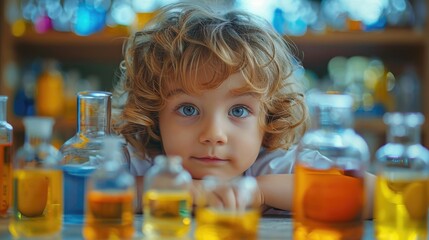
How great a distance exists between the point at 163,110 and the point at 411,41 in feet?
6.44

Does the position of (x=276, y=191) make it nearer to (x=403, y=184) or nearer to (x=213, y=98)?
(x=213, y=98)

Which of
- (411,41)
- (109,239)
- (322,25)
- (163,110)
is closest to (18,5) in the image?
(322,25)

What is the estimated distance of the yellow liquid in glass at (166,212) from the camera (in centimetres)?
71

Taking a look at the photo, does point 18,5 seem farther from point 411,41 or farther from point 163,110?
point 163,110

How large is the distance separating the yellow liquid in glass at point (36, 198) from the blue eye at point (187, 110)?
0.33m

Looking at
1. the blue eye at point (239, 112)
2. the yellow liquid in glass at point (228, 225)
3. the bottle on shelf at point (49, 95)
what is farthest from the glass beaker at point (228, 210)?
the bottle on shelf at point (49, 95)

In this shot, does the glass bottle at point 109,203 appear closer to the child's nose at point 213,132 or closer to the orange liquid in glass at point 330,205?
the orange liquid in glass at point 330,205

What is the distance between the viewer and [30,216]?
0.85m

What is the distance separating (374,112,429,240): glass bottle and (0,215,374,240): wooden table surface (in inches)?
2.4

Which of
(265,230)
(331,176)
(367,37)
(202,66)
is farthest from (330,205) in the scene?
(367,37)

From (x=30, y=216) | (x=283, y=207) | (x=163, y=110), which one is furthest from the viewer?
(x=163, y=110)

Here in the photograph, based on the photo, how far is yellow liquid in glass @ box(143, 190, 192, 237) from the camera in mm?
711

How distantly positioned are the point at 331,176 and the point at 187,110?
0.45 m

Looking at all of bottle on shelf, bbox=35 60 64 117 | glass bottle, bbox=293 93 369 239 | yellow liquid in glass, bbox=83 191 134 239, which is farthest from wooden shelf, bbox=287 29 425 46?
yellow liquid in glass, bbox=83 191 134 239
